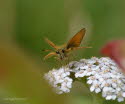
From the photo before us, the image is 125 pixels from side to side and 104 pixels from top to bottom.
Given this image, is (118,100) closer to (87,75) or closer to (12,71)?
(87,75)

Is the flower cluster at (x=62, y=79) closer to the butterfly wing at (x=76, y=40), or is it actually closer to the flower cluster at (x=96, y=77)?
the flower cluster at (x=96, y=77)

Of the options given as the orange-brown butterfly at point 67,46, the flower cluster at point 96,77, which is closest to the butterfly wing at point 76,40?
the orange-brown butterfly at point 67,46

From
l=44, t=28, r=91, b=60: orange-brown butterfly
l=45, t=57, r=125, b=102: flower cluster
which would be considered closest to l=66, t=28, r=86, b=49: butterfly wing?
l=44, t=28, r=91, b=60: orange-brown butterfly

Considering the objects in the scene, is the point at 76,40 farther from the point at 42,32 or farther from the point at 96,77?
the point at 42,32

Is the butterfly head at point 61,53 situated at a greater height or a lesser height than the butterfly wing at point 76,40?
greater

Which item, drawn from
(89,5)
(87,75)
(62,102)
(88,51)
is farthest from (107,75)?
(89,5)
